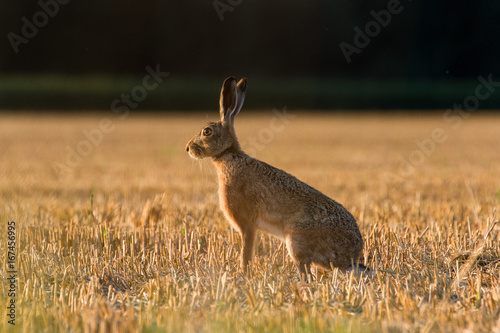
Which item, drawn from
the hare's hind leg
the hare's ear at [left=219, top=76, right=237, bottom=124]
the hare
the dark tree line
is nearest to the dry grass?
the hare's hind leg

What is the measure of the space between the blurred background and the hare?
1043 inches

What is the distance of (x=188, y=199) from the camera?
968cm

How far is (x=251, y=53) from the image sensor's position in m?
34.3

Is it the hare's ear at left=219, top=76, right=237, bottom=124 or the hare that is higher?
the hare's ear at left=219, top=76, right=237, bottom=124

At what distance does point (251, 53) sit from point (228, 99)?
1166 inches

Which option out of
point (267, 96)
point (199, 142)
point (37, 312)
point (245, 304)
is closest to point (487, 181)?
point (199, 142)

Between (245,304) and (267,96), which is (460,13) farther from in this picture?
(245,304)

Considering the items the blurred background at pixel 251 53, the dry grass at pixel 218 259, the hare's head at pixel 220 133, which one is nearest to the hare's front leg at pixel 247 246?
the dry grass at pixel 218 259

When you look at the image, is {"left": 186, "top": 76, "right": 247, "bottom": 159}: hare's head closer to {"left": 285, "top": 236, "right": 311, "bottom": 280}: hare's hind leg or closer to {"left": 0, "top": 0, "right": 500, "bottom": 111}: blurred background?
{"left": 285, "top": 236, "right": 311, "bottom": 280}: hare's hind leg

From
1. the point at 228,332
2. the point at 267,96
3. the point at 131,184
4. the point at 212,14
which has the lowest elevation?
the point at 228,332

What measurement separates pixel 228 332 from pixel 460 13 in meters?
36.5

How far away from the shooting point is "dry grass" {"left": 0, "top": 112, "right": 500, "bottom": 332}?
12.4 feet

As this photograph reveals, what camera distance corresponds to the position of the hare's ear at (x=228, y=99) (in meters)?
5.18

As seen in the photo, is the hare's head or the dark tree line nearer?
the hare's head
